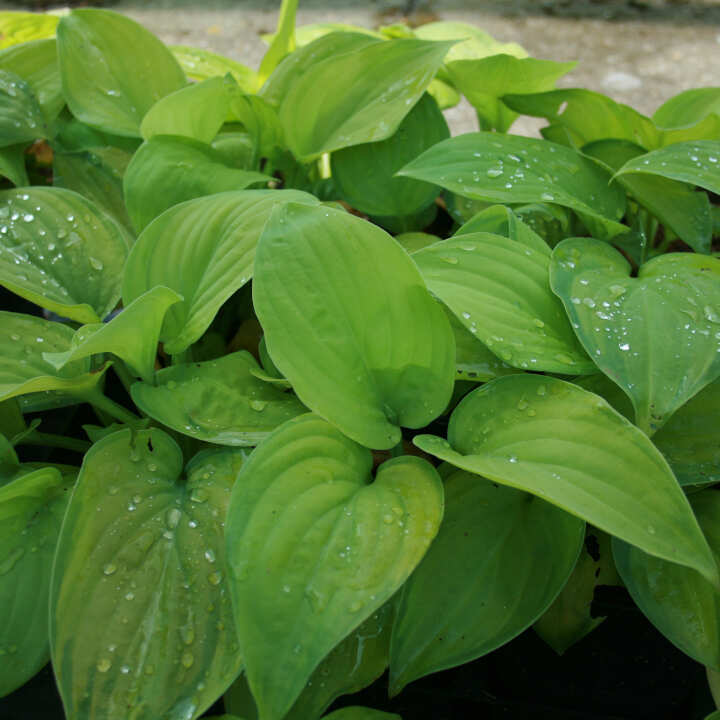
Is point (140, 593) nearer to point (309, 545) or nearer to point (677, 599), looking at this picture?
point (309, 545)

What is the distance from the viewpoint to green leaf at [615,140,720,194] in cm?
64

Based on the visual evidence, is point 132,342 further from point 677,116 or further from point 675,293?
point 677,116

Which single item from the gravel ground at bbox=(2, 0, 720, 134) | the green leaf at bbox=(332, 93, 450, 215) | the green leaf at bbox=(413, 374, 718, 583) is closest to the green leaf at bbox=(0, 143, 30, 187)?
the green leaf at bbox=(332, 93, 450, 215)

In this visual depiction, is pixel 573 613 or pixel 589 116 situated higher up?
pixel 589 116

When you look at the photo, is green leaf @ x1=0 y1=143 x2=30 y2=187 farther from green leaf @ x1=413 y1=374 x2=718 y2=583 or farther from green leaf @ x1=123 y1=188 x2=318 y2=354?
green leaf @ x1=413 y1=374 x2=718 y2=583

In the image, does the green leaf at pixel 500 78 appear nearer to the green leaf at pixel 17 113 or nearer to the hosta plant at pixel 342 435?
the hosta plant at pixel 342 435

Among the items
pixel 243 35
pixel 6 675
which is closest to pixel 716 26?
pixel 243 35

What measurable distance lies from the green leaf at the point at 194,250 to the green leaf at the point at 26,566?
154mm

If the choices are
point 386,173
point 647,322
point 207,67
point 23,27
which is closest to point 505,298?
point 647,322

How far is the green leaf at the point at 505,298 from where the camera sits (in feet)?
1.74

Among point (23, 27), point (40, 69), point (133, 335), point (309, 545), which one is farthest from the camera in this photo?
point (23, 27)

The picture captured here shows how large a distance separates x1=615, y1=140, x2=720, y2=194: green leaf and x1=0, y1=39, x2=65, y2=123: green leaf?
0.67 m

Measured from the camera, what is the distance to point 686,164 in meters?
0.66

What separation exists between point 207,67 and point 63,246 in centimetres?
44
